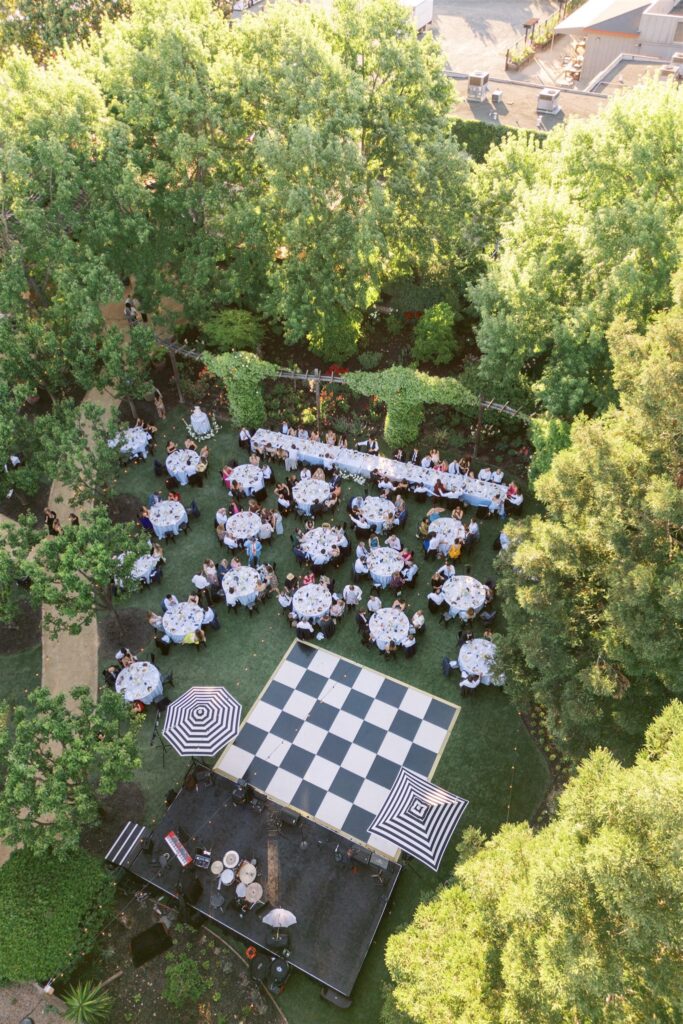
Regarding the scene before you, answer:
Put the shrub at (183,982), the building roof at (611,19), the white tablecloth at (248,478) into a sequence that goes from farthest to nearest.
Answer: the building roof at (611,19) → the white tablecloth at (248,478) → the shrub at (183,982)

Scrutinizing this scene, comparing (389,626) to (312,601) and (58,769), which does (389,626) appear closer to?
(312,601)

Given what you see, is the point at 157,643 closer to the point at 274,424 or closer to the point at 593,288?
the point at 274,424

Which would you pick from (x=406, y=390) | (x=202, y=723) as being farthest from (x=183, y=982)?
(x=406, y=390)

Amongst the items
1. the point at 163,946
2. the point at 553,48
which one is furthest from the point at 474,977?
the point at 553,48

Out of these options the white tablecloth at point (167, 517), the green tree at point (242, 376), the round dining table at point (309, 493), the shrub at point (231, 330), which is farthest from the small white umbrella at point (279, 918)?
the shrub at point (231, 330)

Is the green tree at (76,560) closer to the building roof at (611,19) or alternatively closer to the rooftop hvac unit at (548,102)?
the rooftop hvac unit at (548,102)
